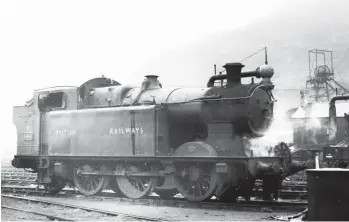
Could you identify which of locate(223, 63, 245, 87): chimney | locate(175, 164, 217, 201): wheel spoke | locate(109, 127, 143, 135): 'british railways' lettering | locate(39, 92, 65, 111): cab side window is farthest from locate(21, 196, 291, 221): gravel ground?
locate(39, 92, 65, 111): cab side window

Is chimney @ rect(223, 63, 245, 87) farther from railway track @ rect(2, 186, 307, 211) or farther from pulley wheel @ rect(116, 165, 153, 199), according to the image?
pulley wheel @ rect(116, 165, 153, 199)

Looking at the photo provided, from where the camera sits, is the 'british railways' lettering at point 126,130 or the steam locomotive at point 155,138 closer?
the steam locomotive at point 155,138

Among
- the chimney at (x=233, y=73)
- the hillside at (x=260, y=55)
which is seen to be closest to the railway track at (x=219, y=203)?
the chimney at (x=233, y=73)

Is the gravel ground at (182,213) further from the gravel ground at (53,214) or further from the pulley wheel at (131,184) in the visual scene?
the gravel ground at (53,214)

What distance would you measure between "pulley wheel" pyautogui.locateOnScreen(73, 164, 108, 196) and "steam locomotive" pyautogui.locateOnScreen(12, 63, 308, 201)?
28 millimetres

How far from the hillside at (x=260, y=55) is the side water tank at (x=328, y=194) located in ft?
232

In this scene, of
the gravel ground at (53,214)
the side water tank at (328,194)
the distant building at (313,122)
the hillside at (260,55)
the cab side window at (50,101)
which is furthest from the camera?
the hillside at (260,55)

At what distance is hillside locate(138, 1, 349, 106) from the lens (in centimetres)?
8919

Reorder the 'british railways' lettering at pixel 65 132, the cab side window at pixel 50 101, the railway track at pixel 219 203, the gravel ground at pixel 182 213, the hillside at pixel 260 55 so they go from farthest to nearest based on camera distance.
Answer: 1. the hillside at pixel 260 55
2. the cab side window at pixel 50 101
3. the 'british railways' lettering at pixel 65 132
4. the railway track at pixel 219 203
5. the gravel ground at pixel 182 213

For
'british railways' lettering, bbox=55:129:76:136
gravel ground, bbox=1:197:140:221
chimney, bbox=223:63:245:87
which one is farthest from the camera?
'british railways' lettering, bbox=55:129:76:136

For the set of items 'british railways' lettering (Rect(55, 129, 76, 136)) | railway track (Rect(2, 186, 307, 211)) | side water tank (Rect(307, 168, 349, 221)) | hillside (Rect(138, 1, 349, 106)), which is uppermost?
hillside (Rect(138, 1, 349, 106))

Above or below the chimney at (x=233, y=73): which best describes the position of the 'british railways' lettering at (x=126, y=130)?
below

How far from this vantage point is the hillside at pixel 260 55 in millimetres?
89188

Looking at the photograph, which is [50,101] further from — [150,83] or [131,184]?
[131,184]
